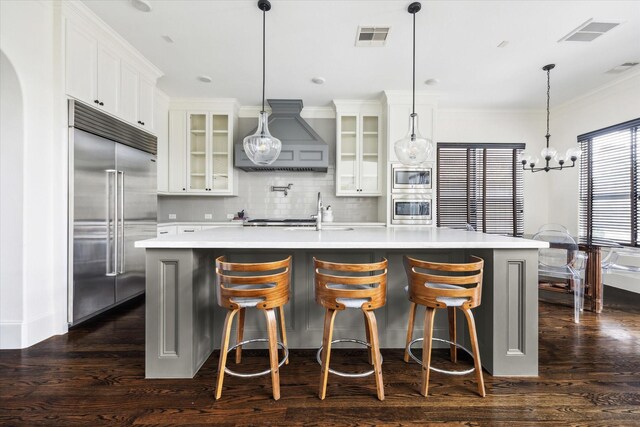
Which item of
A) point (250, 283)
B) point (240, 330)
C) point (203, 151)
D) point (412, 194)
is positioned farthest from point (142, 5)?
point (412, 194)

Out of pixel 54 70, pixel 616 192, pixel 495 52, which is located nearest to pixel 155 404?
pixel 54 70

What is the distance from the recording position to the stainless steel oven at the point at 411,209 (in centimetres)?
438

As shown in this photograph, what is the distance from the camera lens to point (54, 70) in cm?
249

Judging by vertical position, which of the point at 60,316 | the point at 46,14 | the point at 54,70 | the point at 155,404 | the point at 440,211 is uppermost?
the point at 46,14

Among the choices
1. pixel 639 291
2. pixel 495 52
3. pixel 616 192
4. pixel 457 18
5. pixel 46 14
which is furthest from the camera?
pixel 616 192

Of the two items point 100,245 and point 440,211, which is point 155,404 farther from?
point 440,211

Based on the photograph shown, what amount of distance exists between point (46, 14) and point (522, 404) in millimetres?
4547

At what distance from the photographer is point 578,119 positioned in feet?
15.1

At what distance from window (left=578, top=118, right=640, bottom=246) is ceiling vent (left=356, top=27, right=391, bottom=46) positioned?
3.64 meters

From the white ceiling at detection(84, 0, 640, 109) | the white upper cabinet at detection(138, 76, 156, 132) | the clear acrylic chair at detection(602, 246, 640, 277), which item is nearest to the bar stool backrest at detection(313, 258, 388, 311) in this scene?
the white ceiling at detection(84, 0, 640, 109)

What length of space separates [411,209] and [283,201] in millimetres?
2171

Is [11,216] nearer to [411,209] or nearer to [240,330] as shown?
[240,330]

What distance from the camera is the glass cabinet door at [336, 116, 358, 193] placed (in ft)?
15.5

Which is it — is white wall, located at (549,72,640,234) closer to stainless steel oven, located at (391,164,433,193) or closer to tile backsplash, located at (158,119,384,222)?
stainless steel oven, located at (391,164,433,193)
